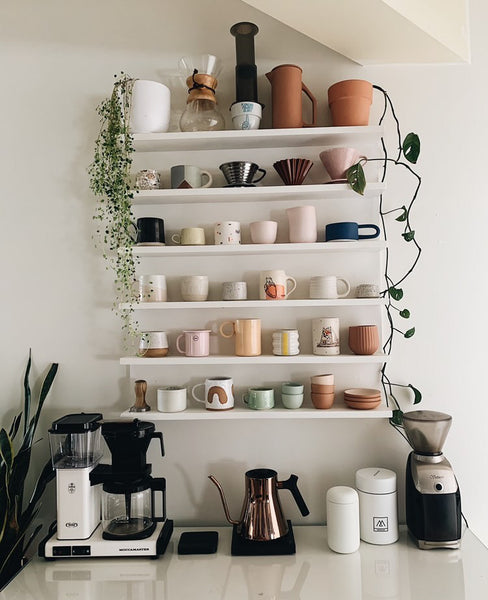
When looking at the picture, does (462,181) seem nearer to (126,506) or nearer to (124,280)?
(124,280)

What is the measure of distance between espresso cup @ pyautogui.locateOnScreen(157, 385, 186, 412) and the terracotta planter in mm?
1018

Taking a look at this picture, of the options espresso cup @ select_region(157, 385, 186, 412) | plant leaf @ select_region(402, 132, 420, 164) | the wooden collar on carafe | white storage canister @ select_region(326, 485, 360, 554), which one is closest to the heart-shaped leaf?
plant leaf @ select_region(402, 132, 420, 164)

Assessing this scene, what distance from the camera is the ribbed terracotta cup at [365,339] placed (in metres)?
1.66

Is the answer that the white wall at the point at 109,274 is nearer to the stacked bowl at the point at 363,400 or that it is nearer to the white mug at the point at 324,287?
the stacked bowl at the point at 363,400

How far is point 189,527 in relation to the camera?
1758mm

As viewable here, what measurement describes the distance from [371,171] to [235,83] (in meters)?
0.55

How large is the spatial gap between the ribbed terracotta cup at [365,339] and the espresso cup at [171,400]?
1.92ft

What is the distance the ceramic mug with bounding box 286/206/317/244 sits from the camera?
1.67 m

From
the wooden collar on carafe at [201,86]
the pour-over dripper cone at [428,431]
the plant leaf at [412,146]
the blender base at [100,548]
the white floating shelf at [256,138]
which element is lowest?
the blender base at [100,548]

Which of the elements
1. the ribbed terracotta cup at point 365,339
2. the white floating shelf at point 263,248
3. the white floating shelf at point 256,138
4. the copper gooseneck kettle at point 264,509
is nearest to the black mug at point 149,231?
the white floating shelf at point 263,248

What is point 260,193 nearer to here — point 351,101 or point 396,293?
point 351,101

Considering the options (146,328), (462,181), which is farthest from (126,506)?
(462,181)

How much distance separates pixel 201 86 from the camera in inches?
66.4

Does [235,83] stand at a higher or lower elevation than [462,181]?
higher
